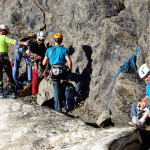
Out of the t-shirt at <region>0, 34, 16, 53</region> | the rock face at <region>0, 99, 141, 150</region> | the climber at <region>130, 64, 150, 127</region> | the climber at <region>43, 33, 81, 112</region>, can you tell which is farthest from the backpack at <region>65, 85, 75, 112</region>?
the climber at <region>130, 64, 150, 127</region>

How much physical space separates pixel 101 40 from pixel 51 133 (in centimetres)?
503

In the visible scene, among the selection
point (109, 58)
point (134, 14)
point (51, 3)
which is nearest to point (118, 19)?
point (134, 14)

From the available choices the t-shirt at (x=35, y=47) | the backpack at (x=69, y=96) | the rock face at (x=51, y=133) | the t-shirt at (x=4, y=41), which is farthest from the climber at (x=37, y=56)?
the rock face at (x=51, y=133)

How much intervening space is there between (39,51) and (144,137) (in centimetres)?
598

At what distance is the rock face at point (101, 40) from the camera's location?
7.84 m

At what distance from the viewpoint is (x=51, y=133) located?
18.4 feet

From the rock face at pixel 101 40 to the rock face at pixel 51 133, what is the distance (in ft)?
8.02

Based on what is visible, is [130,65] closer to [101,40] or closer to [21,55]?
[101,40]

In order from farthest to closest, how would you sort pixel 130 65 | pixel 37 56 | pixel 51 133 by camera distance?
pixel 37 56, pixel 130 65, pixel 51 133

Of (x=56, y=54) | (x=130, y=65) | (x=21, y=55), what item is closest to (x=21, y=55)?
(x=21, y=55)

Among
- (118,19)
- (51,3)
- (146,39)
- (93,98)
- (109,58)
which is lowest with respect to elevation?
(93,98)

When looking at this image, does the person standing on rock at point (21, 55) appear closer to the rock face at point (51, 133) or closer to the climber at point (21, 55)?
the climber at point (21, 55)

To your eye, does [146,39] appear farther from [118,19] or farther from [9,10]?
[9,10]

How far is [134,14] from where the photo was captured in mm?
9047
